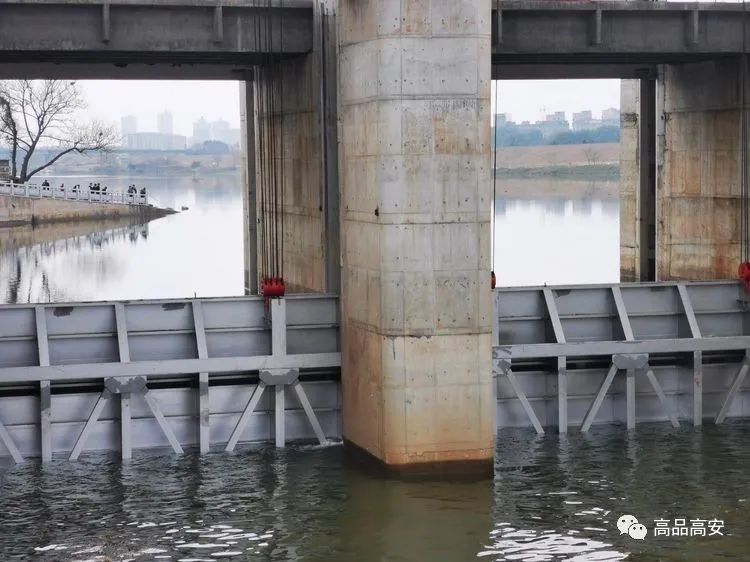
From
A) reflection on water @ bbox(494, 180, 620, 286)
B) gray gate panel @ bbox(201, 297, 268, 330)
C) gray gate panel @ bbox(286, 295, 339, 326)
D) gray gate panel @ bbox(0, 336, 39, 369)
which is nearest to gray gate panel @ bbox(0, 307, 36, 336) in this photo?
gray gate panel @ bbox(0, 336, 39, 369)

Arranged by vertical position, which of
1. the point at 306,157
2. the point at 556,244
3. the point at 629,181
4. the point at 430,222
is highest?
the point at 306,157

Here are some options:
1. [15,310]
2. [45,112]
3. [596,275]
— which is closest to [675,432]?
[15,310]

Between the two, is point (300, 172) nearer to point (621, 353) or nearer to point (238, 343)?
point (238, 343)

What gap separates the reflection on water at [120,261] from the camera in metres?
51.4

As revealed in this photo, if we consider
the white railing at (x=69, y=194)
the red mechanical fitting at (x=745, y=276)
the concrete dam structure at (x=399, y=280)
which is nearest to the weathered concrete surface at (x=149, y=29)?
the concrete dam structure at (x=399, y=280)

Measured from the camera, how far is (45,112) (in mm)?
91375

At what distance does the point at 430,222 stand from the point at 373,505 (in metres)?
4.29

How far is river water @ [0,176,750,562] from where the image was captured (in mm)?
19625

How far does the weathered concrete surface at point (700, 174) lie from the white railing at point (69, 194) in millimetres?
51312

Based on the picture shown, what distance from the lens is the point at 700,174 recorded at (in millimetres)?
32750

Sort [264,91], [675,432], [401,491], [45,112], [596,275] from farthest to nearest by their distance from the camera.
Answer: [45,112]
[596,275]
[264,91]
[675,432]
[401,491]

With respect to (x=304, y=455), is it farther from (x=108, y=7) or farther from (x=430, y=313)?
(x=108, y=7)

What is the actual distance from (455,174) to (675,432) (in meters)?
6.77

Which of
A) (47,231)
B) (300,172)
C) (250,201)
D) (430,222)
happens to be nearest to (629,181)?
(250,201)
